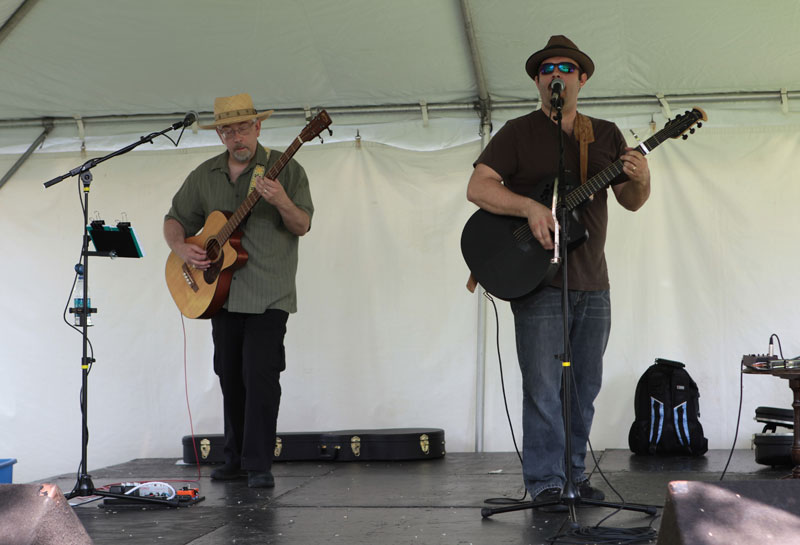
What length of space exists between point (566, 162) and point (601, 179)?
239 mm

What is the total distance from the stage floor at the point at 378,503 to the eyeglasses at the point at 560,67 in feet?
4.87

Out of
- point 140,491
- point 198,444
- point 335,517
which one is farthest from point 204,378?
point 335,517

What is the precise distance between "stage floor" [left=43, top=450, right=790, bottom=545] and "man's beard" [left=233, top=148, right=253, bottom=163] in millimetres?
1503

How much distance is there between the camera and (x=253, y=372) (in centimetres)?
391

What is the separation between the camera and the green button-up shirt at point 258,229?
3.96m

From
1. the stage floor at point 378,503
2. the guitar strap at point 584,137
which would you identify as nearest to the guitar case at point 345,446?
the stage floor at point 378,503

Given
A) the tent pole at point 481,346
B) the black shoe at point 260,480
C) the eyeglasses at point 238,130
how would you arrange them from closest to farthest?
the black shoe at point 260,480 < the eyeglasses at point 238,130 < the tent pole at point 481,346

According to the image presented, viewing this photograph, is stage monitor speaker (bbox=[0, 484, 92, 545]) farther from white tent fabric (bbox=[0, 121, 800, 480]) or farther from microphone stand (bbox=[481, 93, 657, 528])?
white tent fabric (bbox=[0, 121, 800, 480])

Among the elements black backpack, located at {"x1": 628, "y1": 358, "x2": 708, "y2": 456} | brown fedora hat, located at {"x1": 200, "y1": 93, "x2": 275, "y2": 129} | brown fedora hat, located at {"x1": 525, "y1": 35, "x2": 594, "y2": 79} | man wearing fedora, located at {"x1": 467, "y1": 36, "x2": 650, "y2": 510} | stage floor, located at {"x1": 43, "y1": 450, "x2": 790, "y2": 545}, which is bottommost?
stage floor, located at {"x1": 43, "y1": 450, "x2": 790, "y2": 545}

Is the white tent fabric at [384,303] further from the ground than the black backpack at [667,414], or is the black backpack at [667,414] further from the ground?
the white tent fabric at [384,303]

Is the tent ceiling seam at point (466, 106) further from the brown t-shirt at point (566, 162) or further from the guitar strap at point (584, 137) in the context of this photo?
the guitar strap at point (584, 137)

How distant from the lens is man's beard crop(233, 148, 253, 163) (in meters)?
4.12

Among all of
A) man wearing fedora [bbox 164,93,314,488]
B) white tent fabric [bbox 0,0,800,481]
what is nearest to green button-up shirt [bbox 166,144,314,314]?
man wearing fedora [bbox 164,93,314,488]

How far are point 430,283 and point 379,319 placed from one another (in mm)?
387
